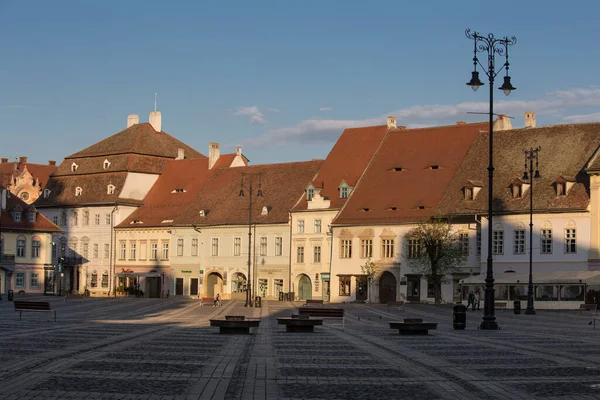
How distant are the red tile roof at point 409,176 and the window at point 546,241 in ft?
29.5

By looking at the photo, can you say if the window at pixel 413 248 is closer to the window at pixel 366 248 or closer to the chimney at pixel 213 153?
the window at pixel 366 248

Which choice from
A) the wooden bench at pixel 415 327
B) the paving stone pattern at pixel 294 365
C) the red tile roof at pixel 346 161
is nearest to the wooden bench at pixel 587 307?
the paving stone pattern at pixel 294 365

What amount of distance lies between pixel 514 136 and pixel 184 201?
36737 mm

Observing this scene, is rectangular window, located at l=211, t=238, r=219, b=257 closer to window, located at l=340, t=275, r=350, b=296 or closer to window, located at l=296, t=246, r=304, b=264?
window, located at l=296, t=246, r=304, b=264

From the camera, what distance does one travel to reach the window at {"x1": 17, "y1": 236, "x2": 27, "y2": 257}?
100850 millimetres

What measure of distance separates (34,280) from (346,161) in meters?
30.2

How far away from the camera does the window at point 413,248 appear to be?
83.8 meters

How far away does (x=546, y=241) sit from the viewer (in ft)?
252

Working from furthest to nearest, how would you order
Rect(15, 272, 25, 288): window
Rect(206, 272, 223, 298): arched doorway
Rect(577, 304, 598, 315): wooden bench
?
Rect(206, 272, 223, 298): arched doorway, Rect(15, 272, 25, 288): window, Rect(577, 304, 598, 315): wooden bench

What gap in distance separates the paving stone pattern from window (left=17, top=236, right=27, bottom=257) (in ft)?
214

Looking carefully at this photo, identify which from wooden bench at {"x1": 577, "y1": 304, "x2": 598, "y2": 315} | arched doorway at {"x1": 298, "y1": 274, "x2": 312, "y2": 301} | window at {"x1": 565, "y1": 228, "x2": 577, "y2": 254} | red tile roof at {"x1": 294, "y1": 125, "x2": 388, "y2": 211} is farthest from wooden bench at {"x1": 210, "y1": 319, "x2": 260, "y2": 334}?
arched doorway at {"x1": 298, "y1": 274, "x2": 312, "y2": 301}

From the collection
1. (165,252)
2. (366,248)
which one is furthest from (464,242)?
(165,252)

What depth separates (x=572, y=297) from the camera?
69312 mm

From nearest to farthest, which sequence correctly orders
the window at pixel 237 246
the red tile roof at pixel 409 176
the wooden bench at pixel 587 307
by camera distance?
the wooden bench at pixel 587 307 → the red tile roof at pixel 409 176 → the window at pixel 237 246
